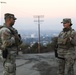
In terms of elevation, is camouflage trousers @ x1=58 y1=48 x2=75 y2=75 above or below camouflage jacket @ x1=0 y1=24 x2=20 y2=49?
below

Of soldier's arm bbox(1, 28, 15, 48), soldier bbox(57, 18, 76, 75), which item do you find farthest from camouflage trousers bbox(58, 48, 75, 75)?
soldier's arm bbox(1, 28, 15, 48)

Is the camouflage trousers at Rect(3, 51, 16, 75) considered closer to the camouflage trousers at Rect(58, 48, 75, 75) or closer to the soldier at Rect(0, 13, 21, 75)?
the soldier at Rect(0, 13, 21, 75)

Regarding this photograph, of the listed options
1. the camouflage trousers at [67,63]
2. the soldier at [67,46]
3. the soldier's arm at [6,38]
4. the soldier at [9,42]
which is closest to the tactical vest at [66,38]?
the soldier at [67,46]

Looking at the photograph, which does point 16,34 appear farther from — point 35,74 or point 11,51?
point 35,74

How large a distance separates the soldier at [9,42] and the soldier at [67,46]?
5.63ft

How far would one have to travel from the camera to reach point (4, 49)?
7.68m

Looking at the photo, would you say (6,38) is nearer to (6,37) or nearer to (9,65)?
(6,37)

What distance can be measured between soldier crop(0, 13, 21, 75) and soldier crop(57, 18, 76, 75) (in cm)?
172

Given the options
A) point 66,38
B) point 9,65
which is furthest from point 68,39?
point 9,65

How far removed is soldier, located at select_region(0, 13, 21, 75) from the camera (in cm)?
767

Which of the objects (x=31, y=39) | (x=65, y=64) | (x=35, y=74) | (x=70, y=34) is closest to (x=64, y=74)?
(x=65, y=64)

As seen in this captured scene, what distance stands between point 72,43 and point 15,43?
1.89 metres

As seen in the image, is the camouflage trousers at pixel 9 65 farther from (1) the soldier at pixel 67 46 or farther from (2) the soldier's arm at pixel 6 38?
(1) the soldier at pixel 67 46

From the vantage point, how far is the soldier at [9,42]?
7.67 metres
